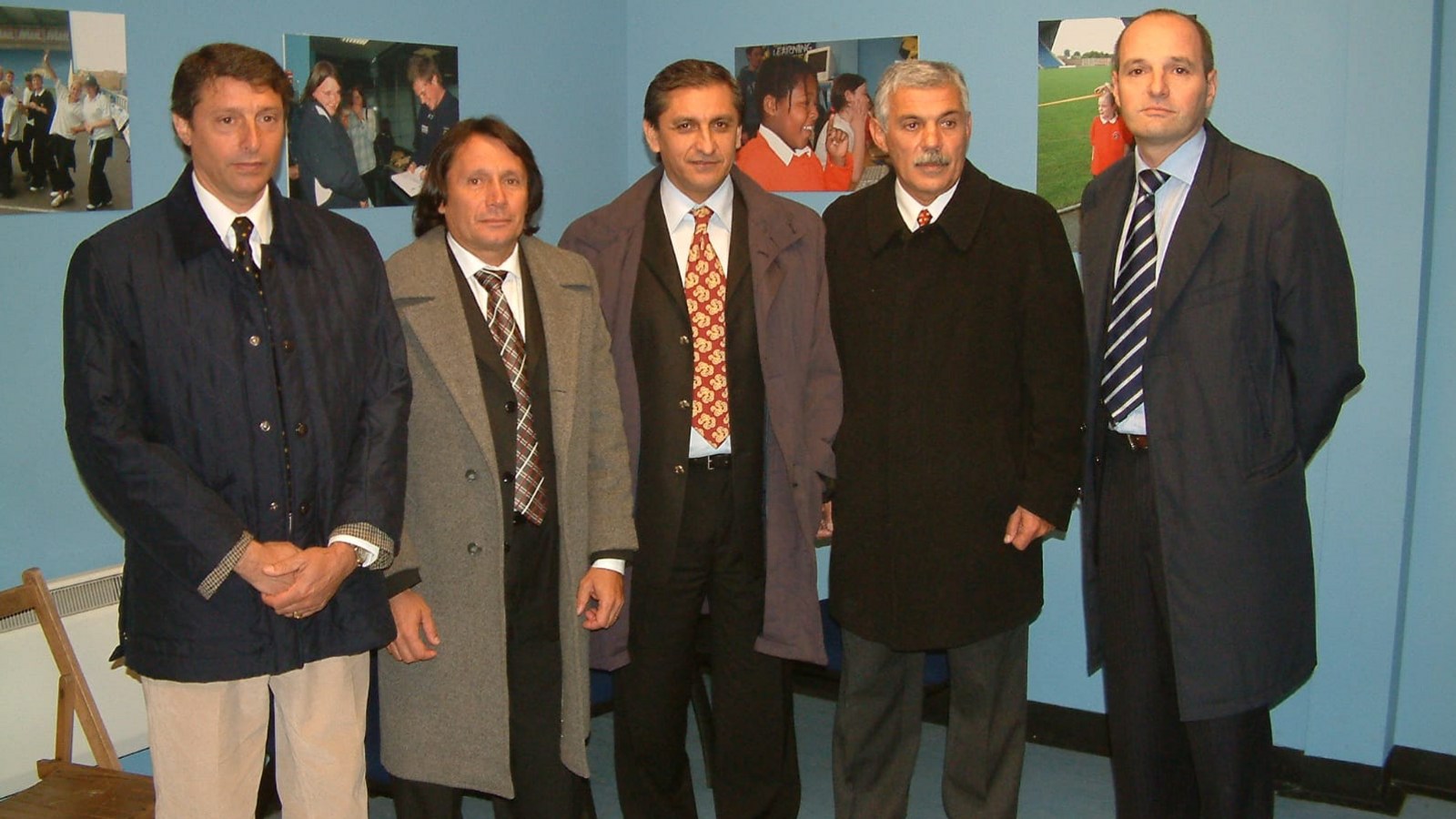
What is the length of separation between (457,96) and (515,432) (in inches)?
62.7

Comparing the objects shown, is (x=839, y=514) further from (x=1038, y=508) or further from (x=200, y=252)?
(x=200, y=252)

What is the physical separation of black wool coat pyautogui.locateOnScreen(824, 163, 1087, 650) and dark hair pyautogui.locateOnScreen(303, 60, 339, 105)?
1.49 meters

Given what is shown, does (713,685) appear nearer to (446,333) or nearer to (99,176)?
(446,333)

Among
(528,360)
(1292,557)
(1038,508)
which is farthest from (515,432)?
(1292,557)

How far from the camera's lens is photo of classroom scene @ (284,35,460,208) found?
10.3 feet

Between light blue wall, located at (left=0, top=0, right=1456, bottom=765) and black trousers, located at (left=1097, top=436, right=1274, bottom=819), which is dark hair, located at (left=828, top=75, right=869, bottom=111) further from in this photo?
black trousers, located at (left=1097, top=436, right=1274, bottom=819)

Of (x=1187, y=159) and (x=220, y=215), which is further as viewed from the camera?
(x=1187, y=159)

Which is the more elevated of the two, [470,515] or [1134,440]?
[1134,440]

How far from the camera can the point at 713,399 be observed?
2.66 meters

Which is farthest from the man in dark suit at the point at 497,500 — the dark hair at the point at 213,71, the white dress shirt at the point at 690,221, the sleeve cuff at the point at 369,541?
the dark hair at the point at 213,71

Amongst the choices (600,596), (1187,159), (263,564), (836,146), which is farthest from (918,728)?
(836,146)

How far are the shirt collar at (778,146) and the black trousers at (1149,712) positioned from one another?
5.77ft

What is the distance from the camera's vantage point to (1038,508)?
2578mm

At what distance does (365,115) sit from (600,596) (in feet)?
5.12
